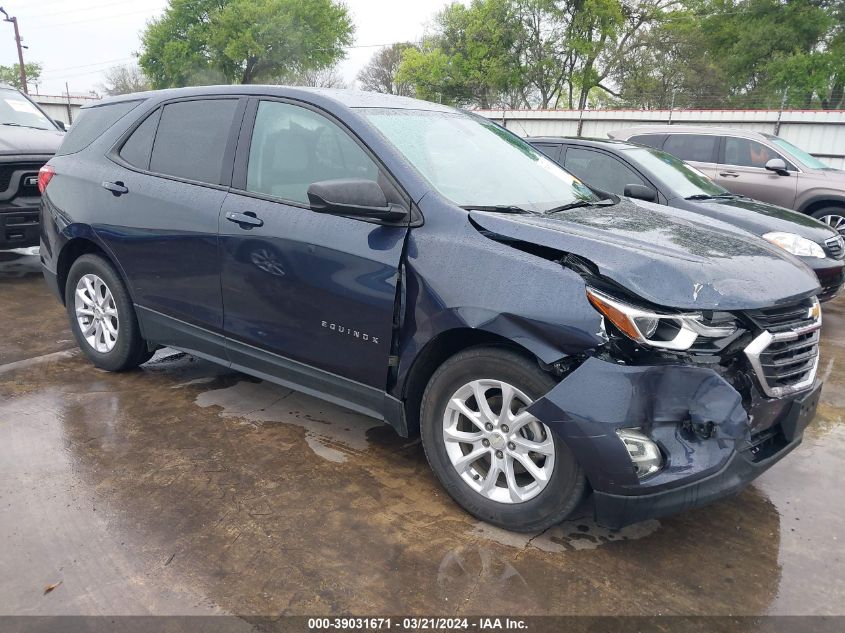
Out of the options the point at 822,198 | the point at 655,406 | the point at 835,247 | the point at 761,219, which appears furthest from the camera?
the point at 822,198

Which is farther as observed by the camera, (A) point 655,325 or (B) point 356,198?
(B) point 356,198

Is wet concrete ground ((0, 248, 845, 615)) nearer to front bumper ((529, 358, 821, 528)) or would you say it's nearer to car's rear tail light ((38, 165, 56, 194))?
front bumper ((529, 358, 821, 528))

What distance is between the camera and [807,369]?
2750 mm

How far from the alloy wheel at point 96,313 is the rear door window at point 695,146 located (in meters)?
7.62

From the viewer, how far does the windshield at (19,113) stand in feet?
25.2

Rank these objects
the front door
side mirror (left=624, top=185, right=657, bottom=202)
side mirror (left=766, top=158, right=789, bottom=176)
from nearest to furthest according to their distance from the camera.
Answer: the front door, side mirror (left=624, top=185, right=657, bottom=202), side mirror (left=766, top=158, right=789, bottom=176)

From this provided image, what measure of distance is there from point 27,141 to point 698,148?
8.33 metres

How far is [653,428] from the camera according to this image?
2348mm

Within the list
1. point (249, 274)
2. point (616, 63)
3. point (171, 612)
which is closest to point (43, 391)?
point (249, 274)

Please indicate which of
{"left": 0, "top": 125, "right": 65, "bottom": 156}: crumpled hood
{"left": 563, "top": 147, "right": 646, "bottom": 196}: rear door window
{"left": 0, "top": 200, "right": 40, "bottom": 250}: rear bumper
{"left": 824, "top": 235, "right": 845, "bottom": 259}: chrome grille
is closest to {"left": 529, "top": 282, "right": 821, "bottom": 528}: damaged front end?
{"left": 563, "top": 147, "right": 646, "bottom": 196}: rear door window

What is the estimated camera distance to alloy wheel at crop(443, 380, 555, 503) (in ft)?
8.48

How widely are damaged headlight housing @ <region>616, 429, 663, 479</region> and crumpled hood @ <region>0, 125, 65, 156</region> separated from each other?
6.72 metres

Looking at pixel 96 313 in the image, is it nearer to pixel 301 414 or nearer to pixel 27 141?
pixel 301 414

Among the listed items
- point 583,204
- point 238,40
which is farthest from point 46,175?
point 238,40
